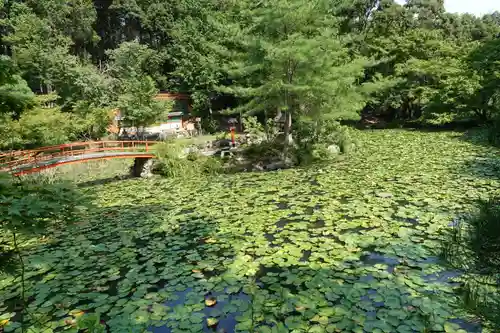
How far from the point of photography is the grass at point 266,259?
4.17m

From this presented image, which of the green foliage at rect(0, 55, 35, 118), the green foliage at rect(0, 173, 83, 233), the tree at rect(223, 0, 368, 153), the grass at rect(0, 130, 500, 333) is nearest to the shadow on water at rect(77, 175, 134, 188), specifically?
the grass at rect(0, 130, 500, 333)

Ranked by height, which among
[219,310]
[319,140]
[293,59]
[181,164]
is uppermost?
[293,59]

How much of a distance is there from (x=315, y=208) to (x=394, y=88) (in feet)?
57.1

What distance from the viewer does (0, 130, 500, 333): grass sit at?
164 inches

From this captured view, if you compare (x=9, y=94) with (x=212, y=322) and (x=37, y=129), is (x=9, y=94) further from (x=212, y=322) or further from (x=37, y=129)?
(x=37, y=129)

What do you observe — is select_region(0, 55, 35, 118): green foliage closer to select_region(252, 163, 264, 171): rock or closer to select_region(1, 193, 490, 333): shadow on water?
select_region(1, 193, 490, 333): shadow on water

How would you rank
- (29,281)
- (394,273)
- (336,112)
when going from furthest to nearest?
(336,112) → (29,281) → (394,273)

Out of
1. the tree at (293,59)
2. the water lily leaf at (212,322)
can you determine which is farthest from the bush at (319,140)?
the water lily leaf at (212,322)

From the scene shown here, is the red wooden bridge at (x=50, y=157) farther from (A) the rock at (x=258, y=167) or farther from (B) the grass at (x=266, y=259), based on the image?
(A) the rock at (x=258, y=167)

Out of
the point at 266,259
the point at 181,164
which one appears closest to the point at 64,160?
the point at 181,164

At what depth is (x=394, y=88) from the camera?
22281mm

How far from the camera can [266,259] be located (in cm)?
565

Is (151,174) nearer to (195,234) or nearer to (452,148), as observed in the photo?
(195,234)

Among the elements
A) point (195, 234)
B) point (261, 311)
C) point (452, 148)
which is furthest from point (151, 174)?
point (452, 148)
